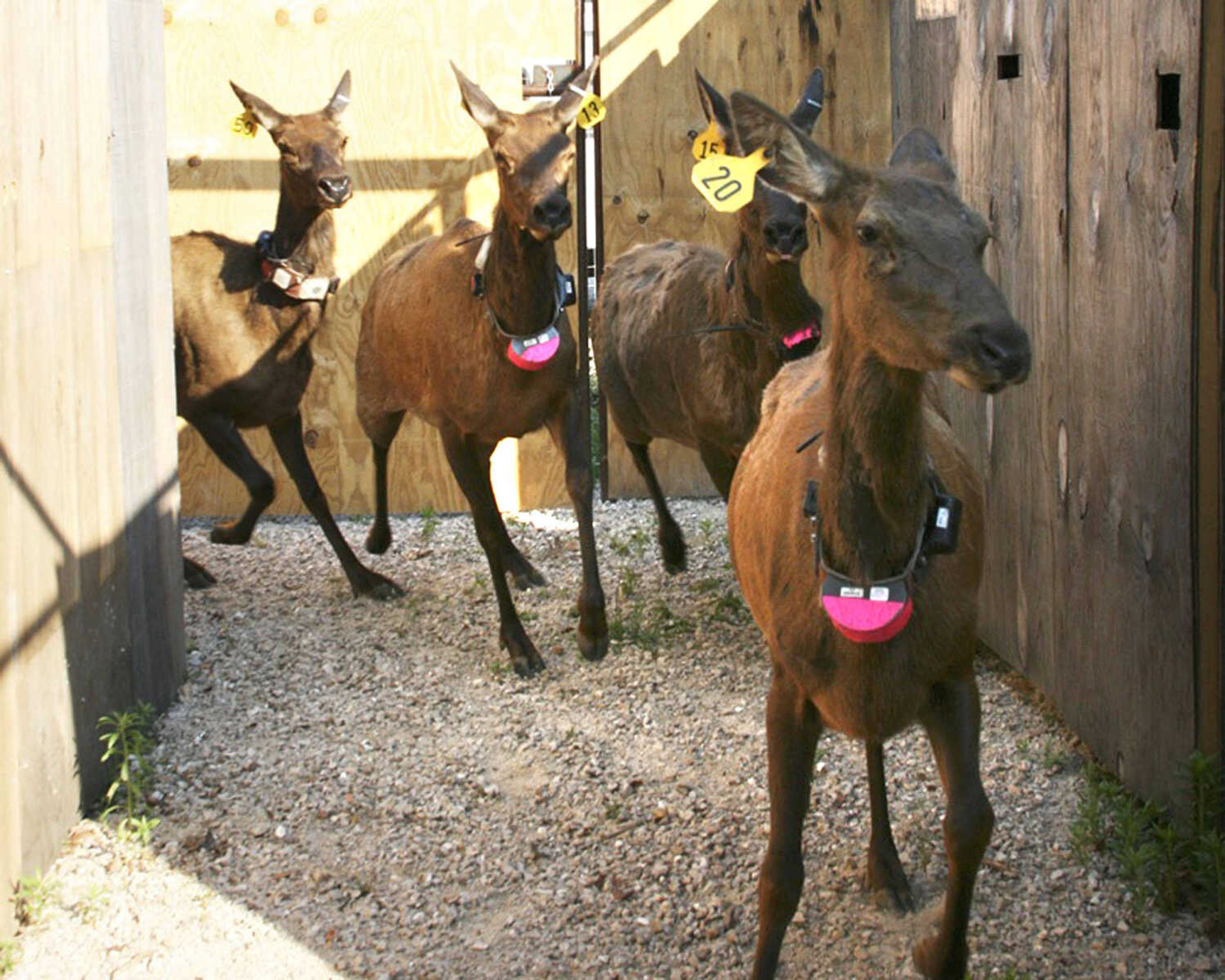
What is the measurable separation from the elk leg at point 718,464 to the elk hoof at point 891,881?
117 inches

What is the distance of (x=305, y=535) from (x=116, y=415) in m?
3.63

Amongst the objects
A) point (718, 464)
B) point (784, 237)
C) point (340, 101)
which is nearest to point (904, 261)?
point (784, 237)

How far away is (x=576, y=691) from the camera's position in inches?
270

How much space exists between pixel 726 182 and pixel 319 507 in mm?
4693

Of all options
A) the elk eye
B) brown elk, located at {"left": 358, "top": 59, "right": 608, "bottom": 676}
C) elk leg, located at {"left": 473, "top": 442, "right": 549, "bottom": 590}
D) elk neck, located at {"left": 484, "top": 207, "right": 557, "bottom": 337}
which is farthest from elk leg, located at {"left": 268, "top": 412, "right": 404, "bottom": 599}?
the elk eye

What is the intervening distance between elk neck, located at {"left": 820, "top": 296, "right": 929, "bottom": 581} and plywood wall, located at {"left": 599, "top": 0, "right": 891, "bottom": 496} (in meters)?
5.62

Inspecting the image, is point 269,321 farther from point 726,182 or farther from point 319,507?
point 726,182

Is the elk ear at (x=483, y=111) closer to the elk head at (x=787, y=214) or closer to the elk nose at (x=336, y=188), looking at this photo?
the elk head at (x=787, y=214)

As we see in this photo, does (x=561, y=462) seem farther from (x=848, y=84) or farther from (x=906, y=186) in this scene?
(x=906, y=186)

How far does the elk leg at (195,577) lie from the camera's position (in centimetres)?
844

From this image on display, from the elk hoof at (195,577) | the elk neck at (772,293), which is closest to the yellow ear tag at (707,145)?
the elk neck at (772,293)

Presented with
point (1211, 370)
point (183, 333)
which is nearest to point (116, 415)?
point (183, 333)

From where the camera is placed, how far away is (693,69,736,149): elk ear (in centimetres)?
437

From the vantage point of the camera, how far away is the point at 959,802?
13.2ft
